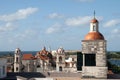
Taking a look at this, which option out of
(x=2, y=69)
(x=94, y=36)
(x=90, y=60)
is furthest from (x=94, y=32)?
(x=2, y=69)

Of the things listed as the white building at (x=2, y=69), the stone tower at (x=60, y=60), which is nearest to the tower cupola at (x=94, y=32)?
the white building at (x=2, y=69)

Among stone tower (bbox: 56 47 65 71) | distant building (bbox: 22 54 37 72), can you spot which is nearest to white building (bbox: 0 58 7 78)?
distant building (bbox: 22 54 37 72)

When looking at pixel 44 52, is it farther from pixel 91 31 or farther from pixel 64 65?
pixel 91 31

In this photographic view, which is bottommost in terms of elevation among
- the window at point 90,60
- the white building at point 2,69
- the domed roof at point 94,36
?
the white building at point 2,69

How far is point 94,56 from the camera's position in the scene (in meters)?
29.8

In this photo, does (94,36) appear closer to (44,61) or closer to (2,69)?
(2,69)

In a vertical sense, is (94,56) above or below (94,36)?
below

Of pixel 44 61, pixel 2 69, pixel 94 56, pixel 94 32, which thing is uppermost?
pixel 94 32

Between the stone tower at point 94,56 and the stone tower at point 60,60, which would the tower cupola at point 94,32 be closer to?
the stone tower at point 94,56

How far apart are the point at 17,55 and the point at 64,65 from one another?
828cm

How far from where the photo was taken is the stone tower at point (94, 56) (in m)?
29.3

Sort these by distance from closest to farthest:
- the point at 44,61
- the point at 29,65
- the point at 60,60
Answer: the point at 29,65, the point at 60,60, the point at 44,61

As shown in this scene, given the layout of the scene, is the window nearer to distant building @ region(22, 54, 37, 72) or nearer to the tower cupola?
the tower cupola

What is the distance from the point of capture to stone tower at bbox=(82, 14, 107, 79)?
29297 mm
